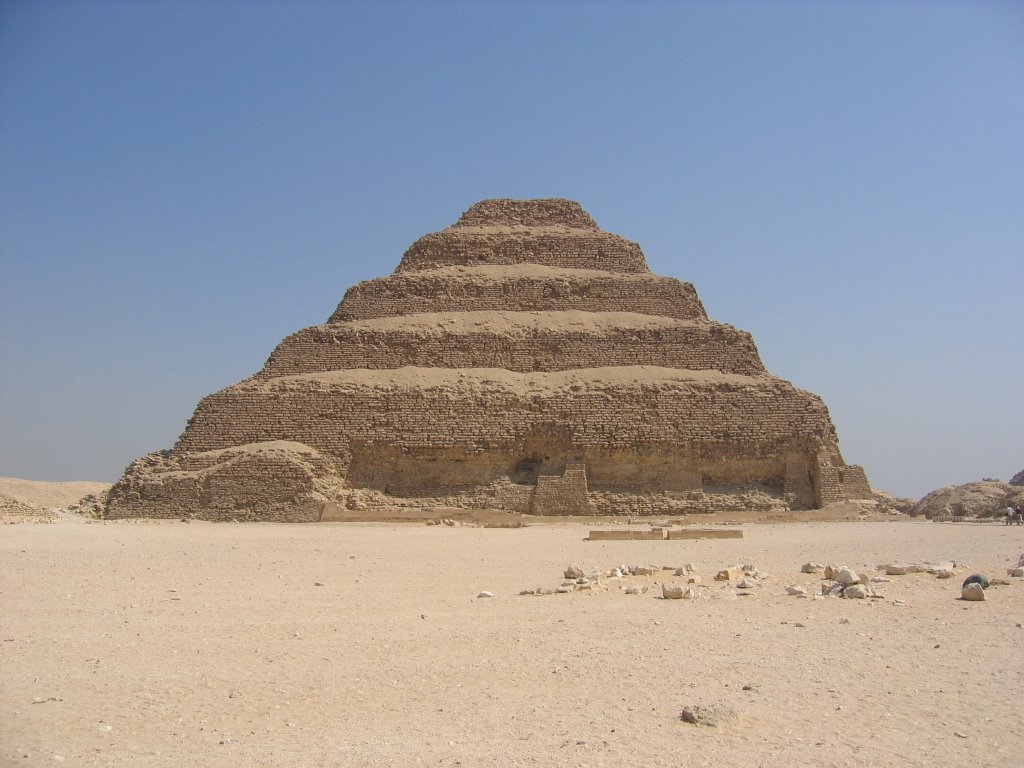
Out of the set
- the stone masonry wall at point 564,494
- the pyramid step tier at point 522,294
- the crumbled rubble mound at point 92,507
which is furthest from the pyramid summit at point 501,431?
the pyramid step tier at point 522,294

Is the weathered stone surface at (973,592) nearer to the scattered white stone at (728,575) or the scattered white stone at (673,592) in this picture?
the scattered white stone at (728,575)

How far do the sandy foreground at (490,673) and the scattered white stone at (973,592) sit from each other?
205mm

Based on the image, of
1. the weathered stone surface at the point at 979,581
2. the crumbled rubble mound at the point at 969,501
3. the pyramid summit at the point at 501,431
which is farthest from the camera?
the crumbled rubble mound at the point at 969,501

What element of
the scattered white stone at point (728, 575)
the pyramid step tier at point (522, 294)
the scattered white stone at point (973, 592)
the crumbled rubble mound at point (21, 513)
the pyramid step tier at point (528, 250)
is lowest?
the crumbled rubble mound at point (21, 513)

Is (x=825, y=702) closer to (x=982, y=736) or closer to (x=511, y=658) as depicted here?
(x=982, y=736)

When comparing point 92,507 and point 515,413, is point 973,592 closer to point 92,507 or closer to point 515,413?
point 515,413

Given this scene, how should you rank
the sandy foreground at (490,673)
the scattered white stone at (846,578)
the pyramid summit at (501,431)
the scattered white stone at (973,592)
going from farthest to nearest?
the pyramid summit at (501,431), the scattered white stone at (846,578), the scattered white stone at (973,592), the sandy foreground at (490,673)

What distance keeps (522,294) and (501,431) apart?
824cm

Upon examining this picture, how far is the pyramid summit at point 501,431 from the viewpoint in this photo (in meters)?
28.1

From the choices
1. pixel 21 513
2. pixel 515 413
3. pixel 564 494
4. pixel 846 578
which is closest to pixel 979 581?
pixel 846 578

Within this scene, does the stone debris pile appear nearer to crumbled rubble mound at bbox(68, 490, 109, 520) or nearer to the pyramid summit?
the pyramid summit

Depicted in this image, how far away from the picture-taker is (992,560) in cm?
1396

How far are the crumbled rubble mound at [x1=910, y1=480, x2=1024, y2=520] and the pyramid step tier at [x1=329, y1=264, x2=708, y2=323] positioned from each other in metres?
11.4

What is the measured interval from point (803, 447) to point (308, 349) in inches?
697
